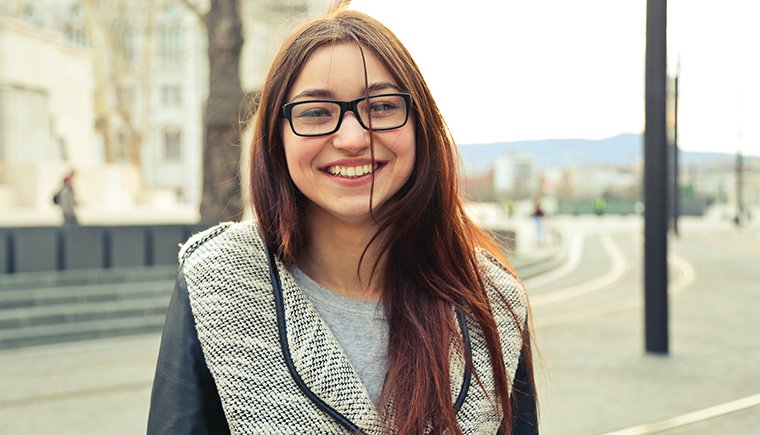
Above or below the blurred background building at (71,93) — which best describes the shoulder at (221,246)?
below

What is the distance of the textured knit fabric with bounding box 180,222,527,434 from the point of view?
1450mm

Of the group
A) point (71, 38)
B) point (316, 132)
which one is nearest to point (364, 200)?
point (316, 132)

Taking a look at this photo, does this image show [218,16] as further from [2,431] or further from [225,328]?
[225,328]

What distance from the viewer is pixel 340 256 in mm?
1683

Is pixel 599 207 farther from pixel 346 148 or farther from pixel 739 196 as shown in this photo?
pixel 346 148

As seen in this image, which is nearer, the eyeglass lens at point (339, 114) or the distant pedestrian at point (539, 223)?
the eyeglass lens at point (339, 114)

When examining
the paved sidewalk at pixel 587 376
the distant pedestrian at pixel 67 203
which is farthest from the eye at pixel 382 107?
the distant pedestrian at pixel 67 203

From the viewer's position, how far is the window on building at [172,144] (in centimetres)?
5928

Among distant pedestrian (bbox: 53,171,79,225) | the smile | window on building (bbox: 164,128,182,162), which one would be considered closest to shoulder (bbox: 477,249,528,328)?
the smile

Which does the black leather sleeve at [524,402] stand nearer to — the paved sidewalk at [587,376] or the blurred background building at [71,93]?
the paved sidewalk at [587,376]

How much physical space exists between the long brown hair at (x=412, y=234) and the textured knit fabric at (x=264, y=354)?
0.05 meters

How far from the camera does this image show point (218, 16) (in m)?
10.7

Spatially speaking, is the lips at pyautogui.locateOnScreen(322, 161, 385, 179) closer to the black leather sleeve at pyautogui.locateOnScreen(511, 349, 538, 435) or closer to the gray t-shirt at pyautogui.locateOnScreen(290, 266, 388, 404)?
the gray t-shirt at pyautogui.locateOnScreen(290, 266, 388, 404)

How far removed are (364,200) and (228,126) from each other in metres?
9.48
